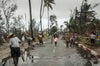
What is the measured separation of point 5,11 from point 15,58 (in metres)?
30.3

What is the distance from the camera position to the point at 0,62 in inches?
442

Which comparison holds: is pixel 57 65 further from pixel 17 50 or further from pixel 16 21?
pixel 16 21

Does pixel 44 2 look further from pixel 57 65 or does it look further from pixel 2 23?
pixel 57 65

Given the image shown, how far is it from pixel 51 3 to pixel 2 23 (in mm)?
19293

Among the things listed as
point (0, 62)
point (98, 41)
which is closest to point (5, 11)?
point (98, 41)

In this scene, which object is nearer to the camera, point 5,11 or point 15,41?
point 15,41

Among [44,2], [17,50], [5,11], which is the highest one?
[44,2]

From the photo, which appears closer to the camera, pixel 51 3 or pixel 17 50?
pixel 17 50

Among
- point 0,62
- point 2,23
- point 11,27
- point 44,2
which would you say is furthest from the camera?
point 44,2

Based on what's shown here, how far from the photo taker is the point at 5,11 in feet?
128

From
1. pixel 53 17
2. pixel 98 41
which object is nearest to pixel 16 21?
pixel 98 41

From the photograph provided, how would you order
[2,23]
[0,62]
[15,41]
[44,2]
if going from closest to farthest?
[15,41], [0,62], [2,23], [44,2]

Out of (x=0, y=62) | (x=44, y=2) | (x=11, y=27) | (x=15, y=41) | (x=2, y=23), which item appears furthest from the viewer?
(x=44, y=2)

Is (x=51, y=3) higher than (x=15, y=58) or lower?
higher
